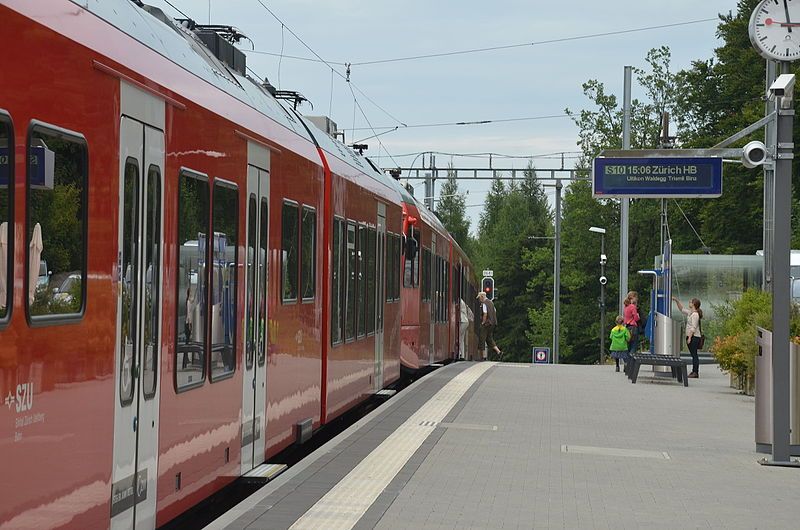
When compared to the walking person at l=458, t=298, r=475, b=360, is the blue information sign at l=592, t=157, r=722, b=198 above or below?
above

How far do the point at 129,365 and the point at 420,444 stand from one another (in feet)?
21.2

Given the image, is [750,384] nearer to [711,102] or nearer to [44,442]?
[44,442]

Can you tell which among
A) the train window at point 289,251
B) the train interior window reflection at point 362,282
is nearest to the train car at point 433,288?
the train interior window reflection at point 362,282

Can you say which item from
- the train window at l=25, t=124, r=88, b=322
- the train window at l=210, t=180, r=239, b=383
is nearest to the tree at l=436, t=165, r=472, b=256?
the train window at l=210, t=180, r=239, b=383

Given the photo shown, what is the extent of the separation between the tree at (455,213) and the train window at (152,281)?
410ft

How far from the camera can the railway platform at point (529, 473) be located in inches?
363

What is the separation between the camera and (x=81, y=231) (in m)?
6.15

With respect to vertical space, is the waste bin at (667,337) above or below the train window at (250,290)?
below

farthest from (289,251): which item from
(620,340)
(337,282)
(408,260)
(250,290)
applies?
(620,340)

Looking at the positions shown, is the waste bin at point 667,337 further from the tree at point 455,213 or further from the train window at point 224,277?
the tree at point 455,213

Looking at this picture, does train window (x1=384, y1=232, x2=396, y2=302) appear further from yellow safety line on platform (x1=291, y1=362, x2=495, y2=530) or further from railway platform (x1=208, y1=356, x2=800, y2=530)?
yellow safety line on platform (x1=291, y1=362, x2=495, y2=530)

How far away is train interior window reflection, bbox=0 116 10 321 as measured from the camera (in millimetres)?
5199

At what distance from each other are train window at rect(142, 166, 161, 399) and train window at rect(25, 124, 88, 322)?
109cm

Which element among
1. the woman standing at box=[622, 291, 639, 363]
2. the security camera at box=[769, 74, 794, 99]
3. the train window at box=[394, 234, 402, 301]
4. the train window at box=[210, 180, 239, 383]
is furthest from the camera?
the woman standing at box=[622, 291, 639, 363]
